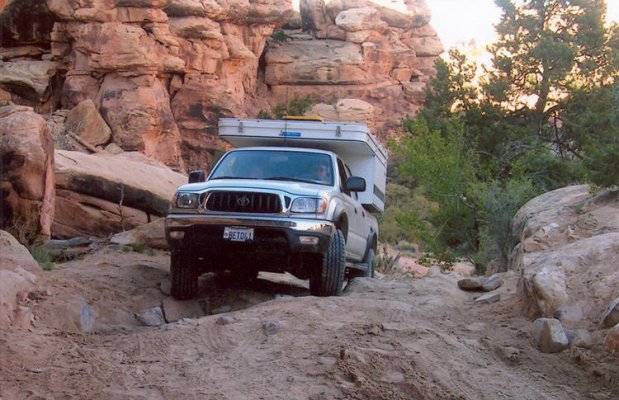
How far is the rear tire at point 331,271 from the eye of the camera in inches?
351

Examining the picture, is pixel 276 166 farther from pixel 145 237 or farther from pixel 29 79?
pixel 29 79

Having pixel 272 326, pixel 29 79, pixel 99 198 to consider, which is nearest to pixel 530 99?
pixel 99 198

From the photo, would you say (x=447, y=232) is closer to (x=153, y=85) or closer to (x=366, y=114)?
(x=153, y=85)

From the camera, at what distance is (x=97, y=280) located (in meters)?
9.33

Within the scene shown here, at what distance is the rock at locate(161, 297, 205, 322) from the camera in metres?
8.68

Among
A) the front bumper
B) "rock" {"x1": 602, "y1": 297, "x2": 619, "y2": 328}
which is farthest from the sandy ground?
the front bumper

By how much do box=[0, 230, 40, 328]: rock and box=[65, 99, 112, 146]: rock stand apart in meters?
24.5

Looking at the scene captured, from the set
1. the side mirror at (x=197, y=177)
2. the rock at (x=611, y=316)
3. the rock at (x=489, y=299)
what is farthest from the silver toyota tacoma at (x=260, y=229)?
the rock at (x=611, y=316)

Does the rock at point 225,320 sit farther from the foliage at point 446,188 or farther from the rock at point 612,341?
the foliage at point 446,188

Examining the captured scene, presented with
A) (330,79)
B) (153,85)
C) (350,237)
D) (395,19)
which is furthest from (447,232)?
(395,19)

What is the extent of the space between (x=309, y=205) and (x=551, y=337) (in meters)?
3.33

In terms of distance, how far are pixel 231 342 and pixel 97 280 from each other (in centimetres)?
354

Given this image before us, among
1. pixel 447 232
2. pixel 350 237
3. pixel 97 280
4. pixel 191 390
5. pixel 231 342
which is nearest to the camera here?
pixel 191 390

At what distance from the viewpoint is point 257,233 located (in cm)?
858
